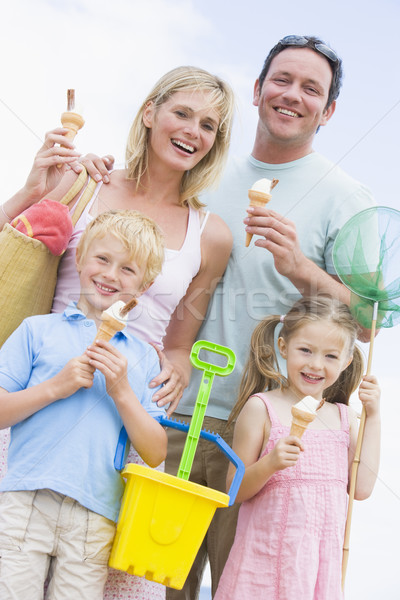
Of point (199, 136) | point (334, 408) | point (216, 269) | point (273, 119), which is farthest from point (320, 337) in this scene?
point (273, 119)

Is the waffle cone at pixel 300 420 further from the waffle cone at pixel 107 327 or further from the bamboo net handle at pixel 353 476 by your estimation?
the waffle cone at pixel 107 327

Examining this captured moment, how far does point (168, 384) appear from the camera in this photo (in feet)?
9.00

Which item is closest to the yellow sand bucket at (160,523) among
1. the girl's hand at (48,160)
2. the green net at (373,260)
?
the green net at (373,260)

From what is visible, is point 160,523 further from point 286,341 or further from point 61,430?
point 286,341

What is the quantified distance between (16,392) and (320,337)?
1.32 metres

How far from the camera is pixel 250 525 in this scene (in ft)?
8.71

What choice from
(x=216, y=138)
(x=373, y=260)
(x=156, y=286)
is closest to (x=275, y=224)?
(x=373, y=260)

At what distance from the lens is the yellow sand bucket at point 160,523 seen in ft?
7.23

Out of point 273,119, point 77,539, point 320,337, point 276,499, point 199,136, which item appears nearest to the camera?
point 77,539

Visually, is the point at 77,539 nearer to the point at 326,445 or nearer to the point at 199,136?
the point at 326,445

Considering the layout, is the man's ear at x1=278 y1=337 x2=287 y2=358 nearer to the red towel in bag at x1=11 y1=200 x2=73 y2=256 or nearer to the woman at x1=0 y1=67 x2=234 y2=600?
the woman at x1=0 y1=67 x2=234 y2=600

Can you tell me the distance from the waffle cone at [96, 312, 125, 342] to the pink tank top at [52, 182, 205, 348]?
20.3 inches

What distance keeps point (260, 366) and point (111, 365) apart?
972 millimetres

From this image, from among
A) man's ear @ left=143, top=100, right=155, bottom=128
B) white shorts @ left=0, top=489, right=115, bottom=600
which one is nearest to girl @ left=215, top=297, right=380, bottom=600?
white shorts @ left=0, top=489, right=115, bottom=600
